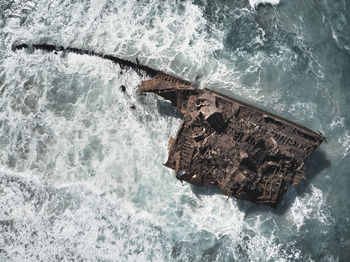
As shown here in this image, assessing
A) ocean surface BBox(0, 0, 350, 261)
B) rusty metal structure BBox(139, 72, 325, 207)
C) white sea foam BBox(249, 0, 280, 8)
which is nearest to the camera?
rusty metal structure BBox(139, 72, 325, 207)

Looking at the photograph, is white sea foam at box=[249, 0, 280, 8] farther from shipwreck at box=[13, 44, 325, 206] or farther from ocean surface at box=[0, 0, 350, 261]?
shipwreck at box=[13, 44, 325, 206]

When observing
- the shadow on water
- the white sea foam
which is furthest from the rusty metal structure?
the white sea foam

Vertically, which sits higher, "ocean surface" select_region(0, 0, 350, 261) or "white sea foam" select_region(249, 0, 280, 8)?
"white sea foam" select_region(249, 0, 280, 8)

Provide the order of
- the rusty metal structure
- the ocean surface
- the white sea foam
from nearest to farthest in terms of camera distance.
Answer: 1. the rusty metal structure
2. the ocean surface
3. the white sea foam

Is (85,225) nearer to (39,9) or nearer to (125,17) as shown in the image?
(125,17)

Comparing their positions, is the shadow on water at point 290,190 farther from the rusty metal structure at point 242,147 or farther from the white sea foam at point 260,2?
the white sea foam at point 260,2

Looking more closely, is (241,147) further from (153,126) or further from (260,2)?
(260,2)

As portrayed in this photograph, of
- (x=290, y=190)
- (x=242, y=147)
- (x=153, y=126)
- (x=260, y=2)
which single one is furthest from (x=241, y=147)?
(x=260, y=2)
